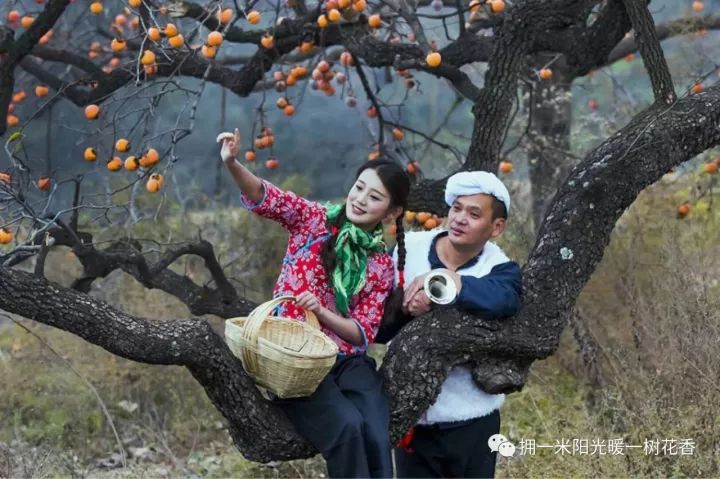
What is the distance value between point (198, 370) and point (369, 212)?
0.58 meters

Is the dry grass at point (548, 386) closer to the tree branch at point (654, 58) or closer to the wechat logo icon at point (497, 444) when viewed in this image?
the wechat logo icon at point (497, 444)

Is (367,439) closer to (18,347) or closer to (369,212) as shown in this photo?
(369,212)

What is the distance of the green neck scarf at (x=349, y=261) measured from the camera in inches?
101

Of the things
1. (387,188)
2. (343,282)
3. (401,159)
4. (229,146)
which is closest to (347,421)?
(343,282)

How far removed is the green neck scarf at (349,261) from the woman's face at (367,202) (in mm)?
26

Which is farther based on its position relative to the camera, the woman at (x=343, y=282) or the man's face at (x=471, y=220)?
the man's face at (x=471, y=220)

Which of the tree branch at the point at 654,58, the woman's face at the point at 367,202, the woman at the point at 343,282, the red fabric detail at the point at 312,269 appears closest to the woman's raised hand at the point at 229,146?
the woman at the point at 343,282

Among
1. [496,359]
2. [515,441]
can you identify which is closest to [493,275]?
[496,359]

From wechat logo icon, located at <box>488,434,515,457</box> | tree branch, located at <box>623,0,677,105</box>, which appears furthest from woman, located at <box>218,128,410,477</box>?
tree branch, located at <box>623,0,677,105</box>

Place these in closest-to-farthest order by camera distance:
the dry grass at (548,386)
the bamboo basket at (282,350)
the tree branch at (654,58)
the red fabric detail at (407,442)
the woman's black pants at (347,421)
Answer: the bamboo basket at (282,350)
the woman's black pants at (347,421)
the red fabric detail at (407,442)
the tree branch at (654,58)
the dry grass at (548,386)

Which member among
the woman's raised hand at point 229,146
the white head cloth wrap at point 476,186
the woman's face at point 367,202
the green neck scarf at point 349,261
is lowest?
the green neck scarf at point 349,261

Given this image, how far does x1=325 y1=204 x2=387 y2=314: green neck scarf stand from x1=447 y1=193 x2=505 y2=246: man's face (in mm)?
204

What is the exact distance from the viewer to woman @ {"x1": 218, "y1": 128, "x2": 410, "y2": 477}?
2.44 m

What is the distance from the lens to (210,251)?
4.02 metres
